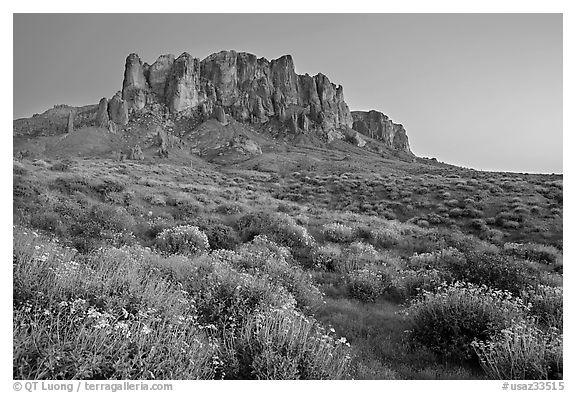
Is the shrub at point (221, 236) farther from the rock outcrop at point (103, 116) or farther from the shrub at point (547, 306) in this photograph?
the rock outcrop at point (103, 116)

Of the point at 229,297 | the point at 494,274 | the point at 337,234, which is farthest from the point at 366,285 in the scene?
the point at 337,234

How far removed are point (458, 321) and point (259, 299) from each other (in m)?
2.79

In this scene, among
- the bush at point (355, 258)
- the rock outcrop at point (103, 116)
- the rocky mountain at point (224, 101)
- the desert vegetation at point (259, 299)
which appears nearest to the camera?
the desert vegetation at point (259, 299)

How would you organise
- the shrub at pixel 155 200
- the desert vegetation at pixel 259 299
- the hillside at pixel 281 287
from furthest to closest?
the shrub at pixel 155 200
the hillside at pixel 281 287
the desert vegetation at pixel 259 299

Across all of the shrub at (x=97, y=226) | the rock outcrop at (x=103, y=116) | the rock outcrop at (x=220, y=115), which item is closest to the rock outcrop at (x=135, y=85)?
the rock outcrop at (x=103, y=116)

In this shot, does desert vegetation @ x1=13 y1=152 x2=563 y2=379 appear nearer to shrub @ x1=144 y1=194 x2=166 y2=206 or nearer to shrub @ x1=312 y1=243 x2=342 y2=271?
shrub @ x1=312 y1=243 x2=342 y2=271

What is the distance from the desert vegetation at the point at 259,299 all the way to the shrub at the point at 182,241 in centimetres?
5

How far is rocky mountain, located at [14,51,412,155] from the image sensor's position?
118 m

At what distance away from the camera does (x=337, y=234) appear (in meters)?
12.6

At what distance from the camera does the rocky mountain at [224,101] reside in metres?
118

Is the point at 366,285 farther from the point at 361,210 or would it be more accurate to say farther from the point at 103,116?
the point at 103,116
